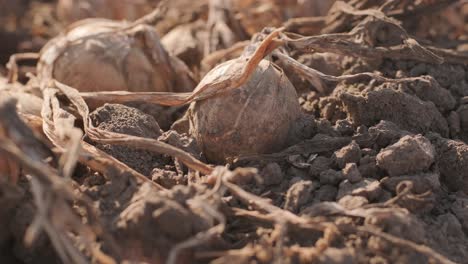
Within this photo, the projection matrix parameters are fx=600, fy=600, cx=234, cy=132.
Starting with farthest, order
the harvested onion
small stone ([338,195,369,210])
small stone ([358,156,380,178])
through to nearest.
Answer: the harvested onion
small stone ([358,156,380,178])
small stone ([338,195,369,210])

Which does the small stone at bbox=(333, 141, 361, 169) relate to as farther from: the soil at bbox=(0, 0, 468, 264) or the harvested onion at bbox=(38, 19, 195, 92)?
the harvested onion at bbox=(38, 19, 195, 92)

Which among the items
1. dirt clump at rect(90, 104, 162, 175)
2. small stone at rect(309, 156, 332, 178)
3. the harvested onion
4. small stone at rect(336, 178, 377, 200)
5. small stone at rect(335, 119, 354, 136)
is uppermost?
the harvested onion

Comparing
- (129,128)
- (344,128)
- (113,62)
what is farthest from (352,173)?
(113,62)

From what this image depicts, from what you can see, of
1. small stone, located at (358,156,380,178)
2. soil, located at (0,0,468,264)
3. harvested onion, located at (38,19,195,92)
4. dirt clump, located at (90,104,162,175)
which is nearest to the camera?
soil, located at (0,0,468,264)

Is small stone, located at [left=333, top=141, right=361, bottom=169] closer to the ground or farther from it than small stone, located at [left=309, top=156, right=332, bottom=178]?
farther from it

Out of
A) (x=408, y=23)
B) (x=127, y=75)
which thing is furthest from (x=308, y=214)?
(x=408, y=23)

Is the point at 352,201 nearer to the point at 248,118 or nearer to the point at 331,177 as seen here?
the point at 331,177

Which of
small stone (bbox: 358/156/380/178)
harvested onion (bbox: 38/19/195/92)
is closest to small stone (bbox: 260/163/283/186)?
small stone (bbox: 358/156/380/178)
